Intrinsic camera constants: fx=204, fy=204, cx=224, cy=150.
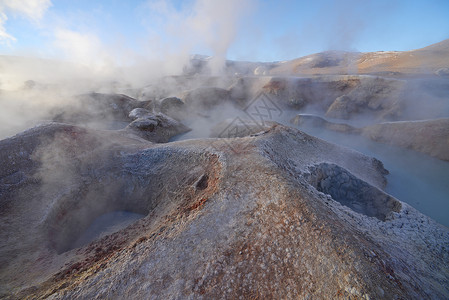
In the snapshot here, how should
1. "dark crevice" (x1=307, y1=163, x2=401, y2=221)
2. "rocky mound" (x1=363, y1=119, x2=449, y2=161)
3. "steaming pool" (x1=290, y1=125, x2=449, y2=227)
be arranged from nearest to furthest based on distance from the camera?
1. "dark crevice" (x1=307, y1=163, x2=401, y2=221)
2. "steaming pool" (x1=290, y1=125, x2=449, y2=227)
3. "rocky mound" (x1=363, y1=119, x2=449, y2=161)

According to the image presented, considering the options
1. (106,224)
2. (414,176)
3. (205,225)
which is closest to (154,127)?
(106,224)

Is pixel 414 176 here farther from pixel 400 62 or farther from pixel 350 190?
pixel 400 62

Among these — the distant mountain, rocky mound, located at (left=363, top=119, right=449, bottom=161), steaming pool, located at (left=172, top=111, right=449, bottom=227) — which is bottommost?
steaming pool, located at (left=172, top=111, right=449, bottom=227)

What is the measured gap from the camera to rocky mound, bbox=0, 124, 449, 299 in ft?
14.2

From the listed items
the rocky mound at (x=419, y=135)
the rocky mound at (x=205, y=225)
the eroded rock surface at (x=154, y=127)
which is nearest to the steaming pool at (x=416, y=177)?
the rocky mound at (x=419, y=135)

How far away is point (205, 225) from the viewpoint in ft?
18.2

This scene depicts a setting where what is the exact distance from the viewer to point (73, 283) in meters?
4.67

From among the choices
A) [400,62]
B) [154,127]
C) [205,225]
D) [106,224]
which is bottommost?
[106,224]

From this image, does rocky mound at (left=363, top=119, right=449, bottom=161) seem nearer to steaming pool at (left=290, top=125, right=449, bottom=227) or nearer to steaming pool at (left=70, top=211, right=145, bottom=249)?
steaming pool at (left=290, top=125, right=449, bottom=227)

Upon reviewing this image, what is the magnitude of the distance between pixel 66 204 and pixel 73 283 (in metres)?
5.10

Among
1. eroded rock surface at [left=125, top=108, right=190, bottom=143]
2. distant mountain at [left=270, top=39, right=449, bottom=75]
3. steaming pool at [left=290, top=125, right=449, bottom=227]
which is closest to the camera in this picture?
steaming pool at [left=290, top=125, right=449, bottom=227]

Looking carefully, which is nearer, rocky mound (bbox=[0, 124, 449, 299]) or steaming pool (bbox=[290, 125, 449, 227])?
rocky mound (bbox=[0, 124, 449, 299])

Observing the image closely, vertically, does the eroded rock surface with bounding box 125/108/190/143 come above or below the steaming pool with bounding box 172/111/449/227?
above

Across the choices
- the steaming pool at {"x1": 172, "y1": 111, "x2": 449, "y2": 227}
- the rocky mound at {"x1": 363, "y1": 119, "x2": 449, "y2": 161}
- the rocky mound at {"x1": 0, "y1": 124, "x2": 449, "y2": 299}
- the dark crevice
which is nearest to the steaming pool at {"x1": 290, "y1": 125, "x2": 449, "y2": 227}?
the steaming pool at {"x1": 172, "y1": 111, "x2": 449, "y2": 227}
